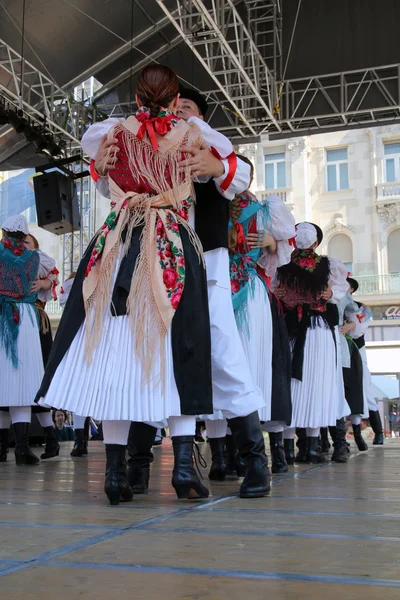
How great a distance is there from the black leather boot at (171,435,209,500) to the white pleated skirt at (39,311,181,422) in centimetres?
16

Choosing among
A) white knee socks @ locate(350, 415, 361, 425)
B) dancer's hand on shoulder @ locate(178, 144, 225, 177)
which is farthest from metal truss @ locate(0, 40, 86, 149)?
dancer's hand on shoulder @ locate(178, 144, 225, 177)

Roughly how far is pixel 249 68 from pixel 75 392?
26.8 feet

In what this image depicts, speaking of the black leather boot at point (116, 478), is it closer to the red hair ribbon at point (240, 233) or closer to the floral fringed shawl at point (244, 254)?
the floral fringed shawl at point (244, 254)

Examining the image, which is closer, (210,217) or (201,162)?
(201,162)

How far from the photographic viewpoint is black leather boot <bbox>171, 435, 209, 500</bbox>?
251 centimetres

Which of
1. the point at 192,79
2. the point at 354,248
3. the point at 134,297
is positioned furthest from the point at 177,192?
the point at 354,248

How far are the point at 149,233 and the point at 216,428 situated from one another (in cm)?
141

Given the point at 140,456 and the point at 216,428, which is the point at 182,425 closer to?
the point at 140,456

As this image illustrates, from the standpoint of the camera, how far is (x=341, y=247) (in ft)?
76.9

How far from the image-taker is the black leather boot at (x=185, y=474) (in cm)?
251

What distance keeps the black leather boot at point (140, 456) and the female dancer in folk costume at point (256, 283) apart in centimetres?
65

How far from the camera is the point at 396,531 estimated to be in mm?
1858

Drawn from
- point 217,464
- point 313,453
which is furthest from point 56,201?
point 217,464

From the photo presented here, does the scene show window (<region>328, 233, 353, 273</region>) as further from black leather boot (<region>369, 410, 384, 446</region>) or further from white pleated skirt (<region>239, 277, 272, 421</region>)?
white pleated skirt (<region>239, 277, 272, 421</region>)
